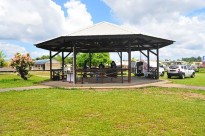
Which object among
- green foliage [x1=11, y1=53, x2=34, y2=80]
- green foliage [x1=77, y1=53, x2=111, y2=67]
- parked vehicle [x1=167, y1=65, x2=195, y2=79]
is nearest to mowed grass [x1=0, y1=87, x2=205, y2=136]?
green foliage [x1=11, y1=53, x2=34, y2=80]

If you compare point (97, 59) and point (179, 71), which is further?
point (97, 59)

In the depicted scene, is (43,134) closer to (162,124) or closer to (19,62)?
(162,124)

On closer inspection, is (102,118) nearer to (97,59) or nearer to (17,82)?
(17,82)

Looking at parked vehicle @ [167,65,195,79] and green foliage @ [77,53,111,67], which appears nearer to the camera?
parked vehicle @ [167,65,195,79]

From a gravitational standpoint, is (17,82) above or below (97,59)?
below

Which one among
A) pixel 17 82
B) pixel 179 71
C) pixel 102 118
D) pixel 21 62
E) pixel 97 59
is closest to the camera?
pixel 102 118

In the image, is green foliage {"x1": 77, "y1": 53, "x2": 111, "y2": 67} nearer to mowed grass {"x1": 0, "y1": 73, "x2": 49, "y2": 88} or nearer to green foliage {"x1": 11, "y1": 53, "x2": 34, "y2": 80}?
mowed grass {"x1": 0, "y1": 73, "x2": 49, "y2": 88}

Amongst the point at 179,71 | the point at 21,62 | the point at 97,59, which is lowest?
the point at 179,71

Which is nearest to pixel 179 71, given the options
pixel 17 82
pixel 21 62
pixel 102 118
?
pixel 21 62

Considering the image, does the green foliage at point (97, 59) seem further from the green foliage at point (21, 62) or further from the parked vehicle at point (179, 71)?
the green foliage at point (21, 62)

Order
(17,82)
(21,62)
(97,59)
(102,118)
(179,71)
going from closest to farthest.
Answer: (102,118) < (17,82) < (21,62) < (179,71) < (97,59)

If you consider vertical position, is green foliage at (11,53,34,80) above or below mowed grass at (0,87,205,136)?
above

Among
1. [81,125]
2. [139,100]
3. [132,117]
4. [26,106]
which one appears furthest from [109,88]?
[81,125]

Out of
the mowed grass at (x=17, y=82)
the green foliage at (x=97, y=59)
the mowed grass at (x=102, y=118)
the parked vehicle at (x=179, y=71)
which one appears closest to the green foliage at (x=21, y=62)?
the mowed grass at (x=17, y=82)
